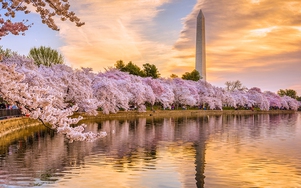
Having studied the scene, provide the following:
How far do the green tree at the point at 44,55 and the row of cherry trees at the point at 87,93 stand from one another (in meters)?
23.5

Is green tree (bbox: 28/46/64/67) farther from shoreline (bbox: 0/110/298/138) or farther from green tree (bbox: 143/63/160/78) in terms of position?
shoreline (bbox: 0/110/298/138)

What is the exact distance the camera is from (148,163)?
20516 millimetres

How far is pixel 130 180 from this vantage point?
16609 millimetres

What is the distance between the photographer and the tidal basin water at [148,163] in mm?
16266

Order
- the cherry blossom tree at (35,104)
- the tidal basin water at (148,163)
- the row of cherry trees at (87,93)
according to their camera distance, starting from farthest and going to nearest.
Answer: the tidal basin water at (148,163), the row of cherry trees at (87,93), the cherry blossom tree at (35,104)

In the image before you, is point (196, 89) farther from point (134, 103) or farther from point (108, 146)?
point (108, 146)

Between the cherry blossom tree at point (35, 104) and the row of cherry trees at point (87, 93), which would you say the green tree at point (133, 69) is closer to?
the row of cherry trees at point (87, 93)

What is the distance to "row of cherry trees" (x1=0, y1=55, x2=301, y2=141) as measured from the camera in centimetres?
857

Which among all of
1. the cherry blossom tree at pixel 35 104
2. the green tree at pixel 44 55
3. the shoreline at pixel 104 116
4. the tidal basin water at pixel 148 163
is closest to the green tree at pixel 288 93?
the shoreline at pixel 104 116

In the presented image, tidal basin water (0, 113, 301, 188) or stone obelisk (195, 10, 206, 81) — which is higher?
stone obelisk (195, 10, 206, 81)

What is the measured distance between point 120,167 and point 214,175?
4733 mm

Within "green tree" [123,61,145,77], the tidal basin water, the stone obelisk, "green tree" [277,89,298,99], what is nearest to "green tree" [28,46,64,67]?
→ "green tree" [123,61,145,77]

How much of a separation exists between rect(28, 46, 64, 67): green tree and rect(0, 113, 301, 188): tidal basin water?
6244cm

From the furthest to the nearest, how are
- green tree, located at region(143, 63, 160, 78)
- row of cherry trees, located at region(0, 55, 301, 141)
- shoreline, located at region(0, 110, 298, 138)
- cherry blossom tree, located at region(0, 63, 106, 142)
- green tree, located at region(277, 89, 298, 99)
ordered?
green tree, located at region(277, 89, 298, 99), green tree, located at region(143, 63, 160, 78), shoreline, located at region(0, 110, 298, 138), row of cherry trees, located at region(0, 55, 301, 141), cherry blossom tree, located at region(0, 63, 106, 142)
